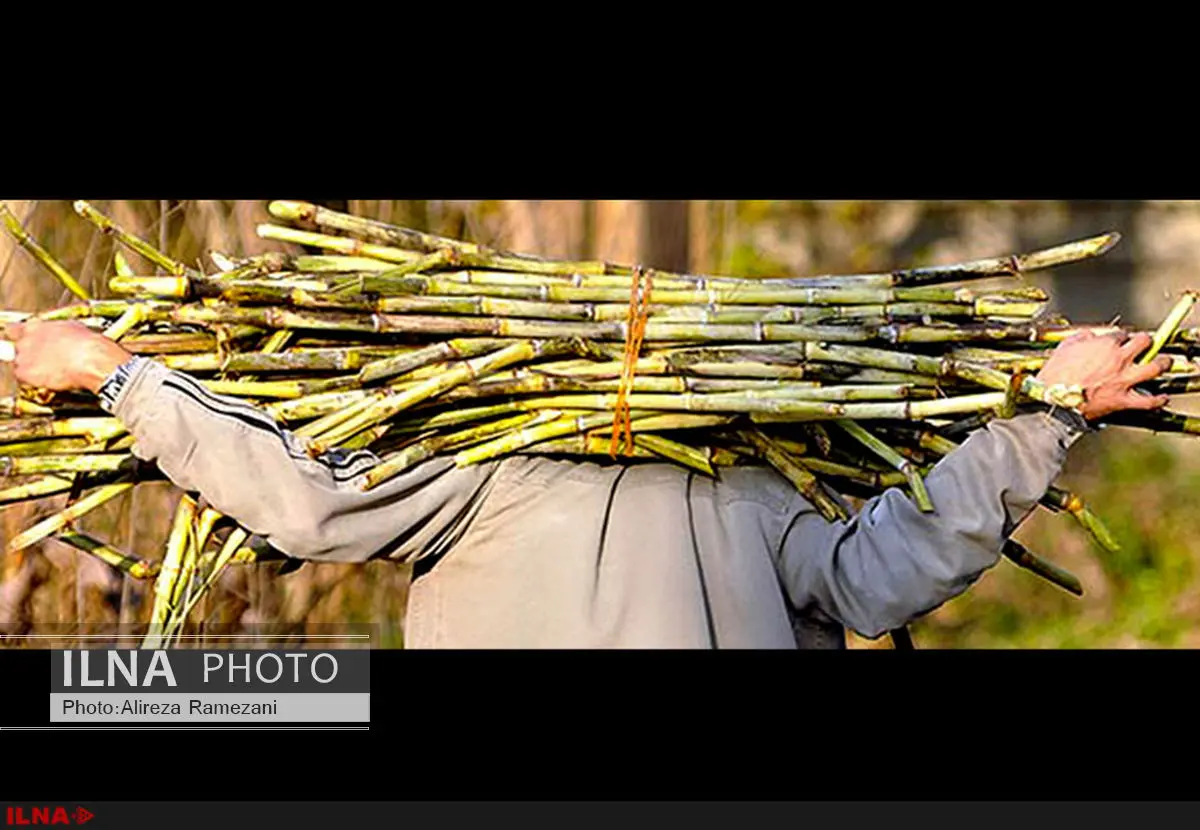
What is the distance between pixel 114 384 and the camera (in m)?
2.84

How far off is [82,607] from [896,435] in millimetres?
2572

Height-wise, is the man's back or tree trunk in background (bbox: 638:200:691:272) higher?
tree trunk in background (bbox: 638:200:691:272)

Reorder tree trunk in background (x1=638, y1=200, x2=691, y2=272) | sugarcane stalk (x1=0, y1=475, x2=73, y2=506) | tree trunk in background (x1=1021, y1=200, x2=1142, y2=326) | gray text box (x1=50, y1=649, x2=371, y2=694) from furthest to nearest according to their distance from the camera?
tree trunk in background (x1=1021, y1=200, x2=1142, y2=326), tree trunk in background (x1=638, y1=200, x2=691, y2=272), gray text box (x1=50, y1=649, x2=371, y2=694), sugarcane stalk (x1=0, y1=475, x2=73, y2=506)

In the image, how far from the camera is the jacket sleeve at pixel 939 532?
2934mm

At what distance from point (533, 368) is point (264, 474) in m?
0.47

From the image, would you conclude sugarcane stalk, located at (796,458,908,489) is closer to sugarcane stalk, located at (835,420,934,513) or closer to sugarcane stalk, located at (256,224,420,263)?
sugarcane stalk, located at (835,420,934,513)

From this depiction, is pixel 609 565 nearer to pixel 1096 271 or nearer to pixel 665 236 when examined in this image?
pixel 665 236

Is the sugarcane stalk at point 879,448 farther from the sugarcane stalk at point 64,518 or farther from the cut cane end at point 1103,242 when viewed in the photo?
the sugarcane stalk at point 64,518

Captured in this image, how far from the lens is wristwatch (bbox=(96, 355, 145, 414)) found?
2.84 metres

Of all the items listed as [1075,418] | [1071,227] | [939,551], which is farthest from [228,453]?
[1071,227]

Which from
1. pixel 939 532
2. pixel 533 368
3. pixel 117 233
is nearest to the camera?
pixel 939 532

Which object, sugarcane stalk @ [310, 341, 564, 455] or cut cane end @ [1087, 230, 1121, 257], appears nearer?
sugarcane stalk @ [310, 341, 564, 455]

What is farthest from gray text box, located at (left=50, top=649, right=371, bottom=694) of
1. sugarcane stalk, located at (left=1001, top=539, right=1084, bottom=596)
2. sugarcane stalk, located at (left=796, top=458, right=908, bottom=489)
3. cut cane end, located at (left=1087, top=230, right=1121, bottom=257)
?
cut cane end, located at (left=1087, top=230, right=1121, bottom=257)

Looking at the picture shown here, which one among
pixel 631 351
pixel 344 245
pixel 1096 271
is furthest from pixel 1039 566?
pixel 1096 271
